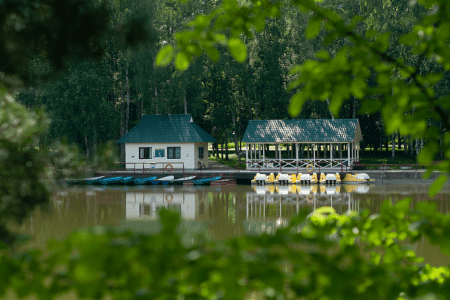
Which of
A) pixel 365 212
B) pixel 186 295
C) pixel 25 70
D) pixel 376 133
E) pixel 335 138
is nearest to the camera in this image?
pixel 186 295

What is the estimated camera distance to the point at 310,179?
26000 millimetres

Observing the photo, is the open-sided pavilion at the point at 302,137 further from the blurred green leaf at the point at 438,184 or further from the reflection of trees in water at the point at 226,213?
the blurred green leaf at the point at 438,184

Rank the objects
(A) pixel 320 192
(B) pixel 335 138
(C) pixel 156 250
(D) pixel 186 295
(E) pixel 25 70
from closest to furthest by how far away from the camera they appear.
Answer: (C) pixel 156 250 < (D) pixel 186 295 < (E) pixel 25 70 < (A) pixel 320 192 < (B) pixel 335 138

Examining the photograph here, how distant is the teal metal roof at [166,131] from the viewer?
32125 mm

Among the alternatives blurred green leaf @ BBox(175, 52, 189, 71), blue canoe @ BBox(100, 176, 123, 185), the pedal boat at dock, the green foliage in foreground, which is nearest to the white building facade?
blue canoe @ BBox(100, 176, 123, 185)

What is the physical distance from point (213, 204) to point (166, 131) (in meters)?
15.1

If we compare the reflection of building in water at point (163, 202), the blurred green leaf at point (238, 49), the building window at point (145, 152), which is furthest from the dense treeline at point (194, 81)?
the blurred green leaf at point (238, 49)

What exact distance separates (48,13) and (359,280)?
2.18 m

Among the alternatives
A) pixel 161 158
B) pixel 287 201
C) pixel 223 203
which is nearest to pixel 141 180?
pixel 161 158

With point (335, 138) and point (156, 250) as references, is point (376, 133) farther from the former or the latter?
point (156, 250)

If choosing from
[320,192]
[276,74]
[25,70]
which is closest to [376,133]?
[276,74]

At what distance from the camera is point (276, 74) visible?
3591 centimetres

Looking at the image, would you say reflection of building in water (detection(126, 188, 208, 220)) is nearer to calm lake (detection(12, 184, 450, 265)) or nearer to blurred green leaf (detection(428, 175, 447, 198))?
calm lake (detection(12, 184, 450, 265))

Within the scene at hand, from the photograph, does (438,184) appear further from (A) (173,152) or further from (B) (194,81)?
(B) (194,81)
